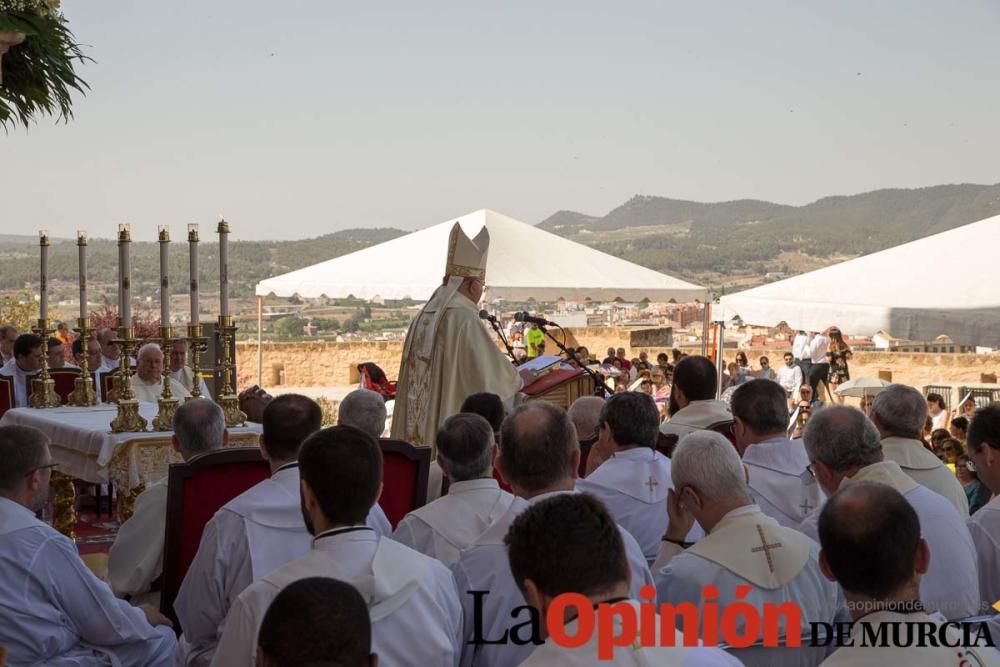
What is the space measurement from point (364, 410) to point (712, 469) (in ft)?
5.91

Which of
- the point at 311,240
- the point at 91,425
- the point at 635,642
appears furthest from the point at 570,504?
the point at 311,240

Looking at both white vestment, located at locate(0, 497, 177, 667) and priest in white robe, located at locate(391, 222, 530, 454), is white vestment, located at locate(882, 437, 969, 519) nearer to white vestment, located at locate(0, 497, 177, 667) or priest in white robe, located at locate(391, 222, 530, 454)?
white vestment, located at locate(0, 497, 177, 667)

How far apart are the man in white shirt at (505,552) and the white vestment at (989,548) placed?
129cm

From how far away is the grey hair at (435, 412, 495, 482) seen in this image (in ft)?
11.4

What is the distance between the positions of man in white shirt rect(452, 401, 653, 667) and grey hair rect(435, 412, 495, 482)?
97mm

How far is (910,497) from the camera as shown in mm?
3494

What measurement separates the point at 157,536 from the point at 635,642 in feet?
8.16

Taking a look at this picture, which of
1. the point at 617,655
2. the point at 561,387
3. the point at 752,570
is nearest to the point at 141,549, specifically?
the point at 752,570

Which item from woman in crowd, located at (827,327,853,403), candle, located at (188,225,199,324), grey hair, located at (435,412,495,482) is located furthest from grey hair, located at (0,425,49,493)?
woman in crowd, located at (827,327,853,403)

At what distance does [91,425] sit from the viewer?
6258 millimetres

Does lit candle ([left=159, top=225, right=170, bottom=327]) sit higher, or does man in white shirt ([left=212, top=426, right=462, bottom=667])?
lit candle ([left=159, top=225, right=170, bottom=327])

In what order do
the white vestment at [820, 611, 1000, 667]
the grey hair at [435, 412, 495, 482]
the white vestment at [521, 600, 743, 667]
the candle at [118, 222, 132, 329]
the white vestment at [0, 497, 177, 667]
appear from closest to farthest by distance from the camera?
the white vestment at [521, 600, 743, 667]
the white vestment at [820, 611, 1000, 667]
the white vestment at [0, 497, 177, 667]
the grey hair at [435, 412, 495, 482]
the candle at [118, 222, 132, 329]

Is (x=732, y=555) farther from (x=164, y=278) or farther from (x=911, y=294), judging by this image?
(x=911, y=294)

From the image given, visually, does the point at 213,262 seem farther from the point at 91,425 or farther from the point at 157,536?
the point at 157,536
